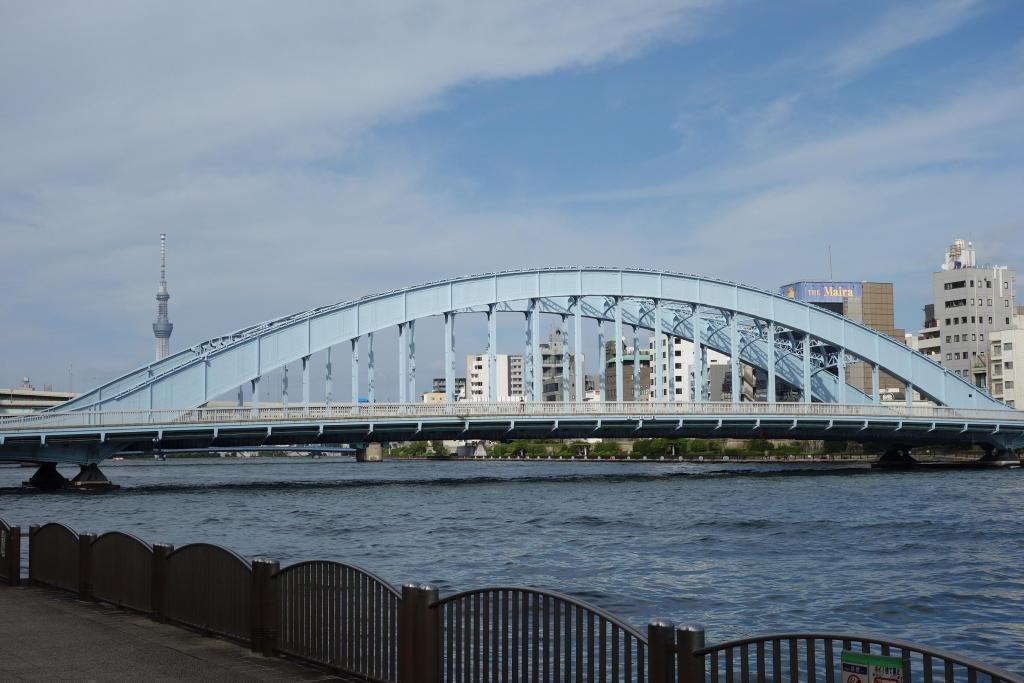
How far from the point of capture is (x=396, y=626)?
1203 centimetres

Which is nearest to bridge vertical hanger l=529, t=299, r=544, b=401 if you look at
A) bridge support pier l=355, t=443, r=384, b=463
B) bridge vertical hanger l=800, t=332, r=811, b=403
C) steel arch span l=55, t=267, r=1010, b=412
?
steel arch span l=55, t=267, r=1010, b=412

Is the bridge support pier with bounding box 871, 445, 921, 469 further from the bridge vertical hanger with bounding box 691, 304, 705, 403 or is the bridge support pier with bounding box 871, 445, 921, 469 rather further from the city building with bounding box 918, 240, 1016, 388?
the city building with bounding box 918, 240, 1016, 388

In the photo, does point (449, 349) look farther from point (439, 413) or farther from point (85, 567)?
point (85, 567)

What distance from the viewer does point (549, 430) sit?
70938mm

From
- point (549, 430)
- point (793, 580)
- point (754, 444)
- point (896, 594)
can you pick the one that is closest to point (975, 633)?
point (896, 594)

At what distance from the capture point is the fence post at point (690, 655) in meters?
9.17

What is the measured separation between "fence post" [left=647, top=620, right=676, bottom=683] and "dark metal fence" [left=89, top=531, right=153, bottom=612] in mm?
8894

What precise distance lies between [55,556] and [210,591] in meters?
5.98

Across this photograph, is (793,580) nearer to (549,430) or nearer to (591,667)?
(591,667)

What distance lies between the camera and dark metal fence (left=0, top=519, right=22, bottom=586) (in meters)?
19.7

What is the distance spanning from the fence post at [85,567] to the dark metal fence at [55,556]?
0.47ft

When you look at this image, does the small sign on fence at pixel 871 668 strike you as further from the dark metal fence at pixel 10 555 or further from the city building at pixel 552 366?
the city building at pixel 552 366

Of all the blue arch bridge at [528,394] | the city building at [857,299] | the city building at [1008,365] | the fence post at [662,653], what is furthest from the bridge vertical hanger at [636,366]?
the city building at [857,299]

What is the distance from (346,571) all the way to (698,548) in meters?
24.0
